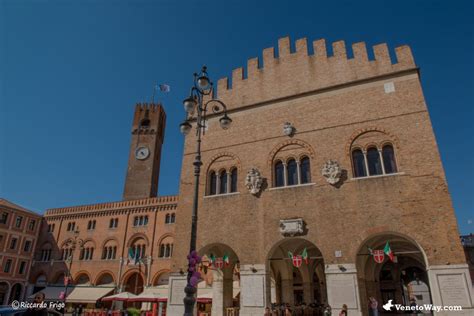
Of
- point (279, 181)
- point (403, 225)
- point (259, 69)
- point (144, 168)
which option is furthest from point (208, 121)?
point (144, 168)

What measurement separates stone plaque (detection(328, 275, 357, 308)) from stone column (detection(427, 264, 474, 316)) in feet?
8.50

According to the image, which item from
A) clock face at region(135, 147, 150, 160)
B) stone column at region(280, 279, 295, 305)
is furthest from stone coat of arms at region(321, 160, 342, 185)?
clock face at region(135, 147, 150, 160)

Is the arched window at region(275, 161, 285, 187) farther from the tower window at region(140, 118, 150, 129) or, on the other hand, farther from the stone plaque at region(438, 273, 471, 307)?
the tower window at region(140, 118, 150, 129)

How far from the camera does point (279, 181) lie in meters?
15.4

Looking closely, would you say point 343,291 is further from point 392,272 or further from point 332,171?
point 392,272

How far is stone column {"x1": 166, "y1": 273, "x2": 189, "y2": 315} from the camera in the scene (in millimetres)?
14898

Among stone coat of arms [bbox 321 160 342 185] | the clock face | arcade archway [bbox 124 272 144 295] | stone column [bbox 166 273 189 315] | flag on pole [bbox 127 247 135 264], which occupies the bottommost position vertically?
stone column [bbox 166 273 189 315]

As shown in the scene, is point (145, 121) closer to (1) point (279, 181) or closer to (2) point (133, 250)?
(2) point (133, 250)

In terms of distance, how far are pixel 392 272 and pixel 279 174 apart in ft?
36.2

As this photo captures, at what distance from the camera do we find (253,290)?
45.2 ft

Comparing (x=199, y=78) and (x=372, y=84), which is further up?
(x=372, y=84)

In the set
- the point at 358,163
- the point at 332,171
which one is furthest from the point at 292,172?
the point at 358,163

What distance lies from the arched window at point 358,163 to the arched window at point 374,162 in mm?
242

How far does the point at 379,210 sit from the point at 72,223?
3498 cm
